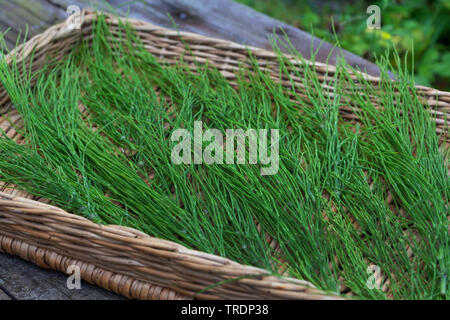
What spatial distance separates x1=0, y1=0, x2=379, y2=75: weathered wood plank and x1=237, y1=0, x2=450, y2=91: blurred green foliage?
0.25m

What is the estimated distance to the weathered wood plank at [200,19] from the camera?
1.58 meters

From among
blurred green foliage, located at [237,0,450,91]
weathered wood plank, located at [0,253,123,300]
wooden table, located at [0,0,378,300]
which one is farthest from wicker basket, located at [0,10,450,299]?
blurred green foliage, located at [237,0,450,91]

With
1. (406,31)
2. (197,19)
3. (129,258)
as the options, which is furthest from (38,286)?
(406,31)

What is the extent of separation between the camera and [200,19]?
1741 millimetres

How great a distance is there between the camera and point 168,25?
172 centimetres

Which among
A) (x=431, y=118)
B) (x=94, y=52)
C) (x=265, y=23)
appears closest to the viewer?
(x=431, y=118)

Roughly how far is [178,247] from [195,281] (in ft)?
0.24

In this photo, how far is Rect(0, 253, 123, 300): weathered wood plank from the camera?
1016 millimetres

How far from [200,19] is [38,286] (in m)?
1.06

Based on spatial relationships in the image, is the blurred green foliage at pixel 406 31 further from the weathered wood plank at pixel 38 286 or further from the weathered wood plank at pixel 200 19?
the weathered wood plank at pixel 38 286

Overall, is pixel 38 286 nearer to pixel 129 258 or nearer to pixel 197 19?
pixel 129 258

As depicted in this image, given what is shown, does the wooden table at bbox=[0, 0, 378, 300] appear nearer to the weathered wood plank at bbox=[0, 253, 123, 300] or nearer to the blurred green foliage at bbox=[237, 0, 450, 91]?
the blurred green foliage at bbox=[237, 0, 450, 91]
